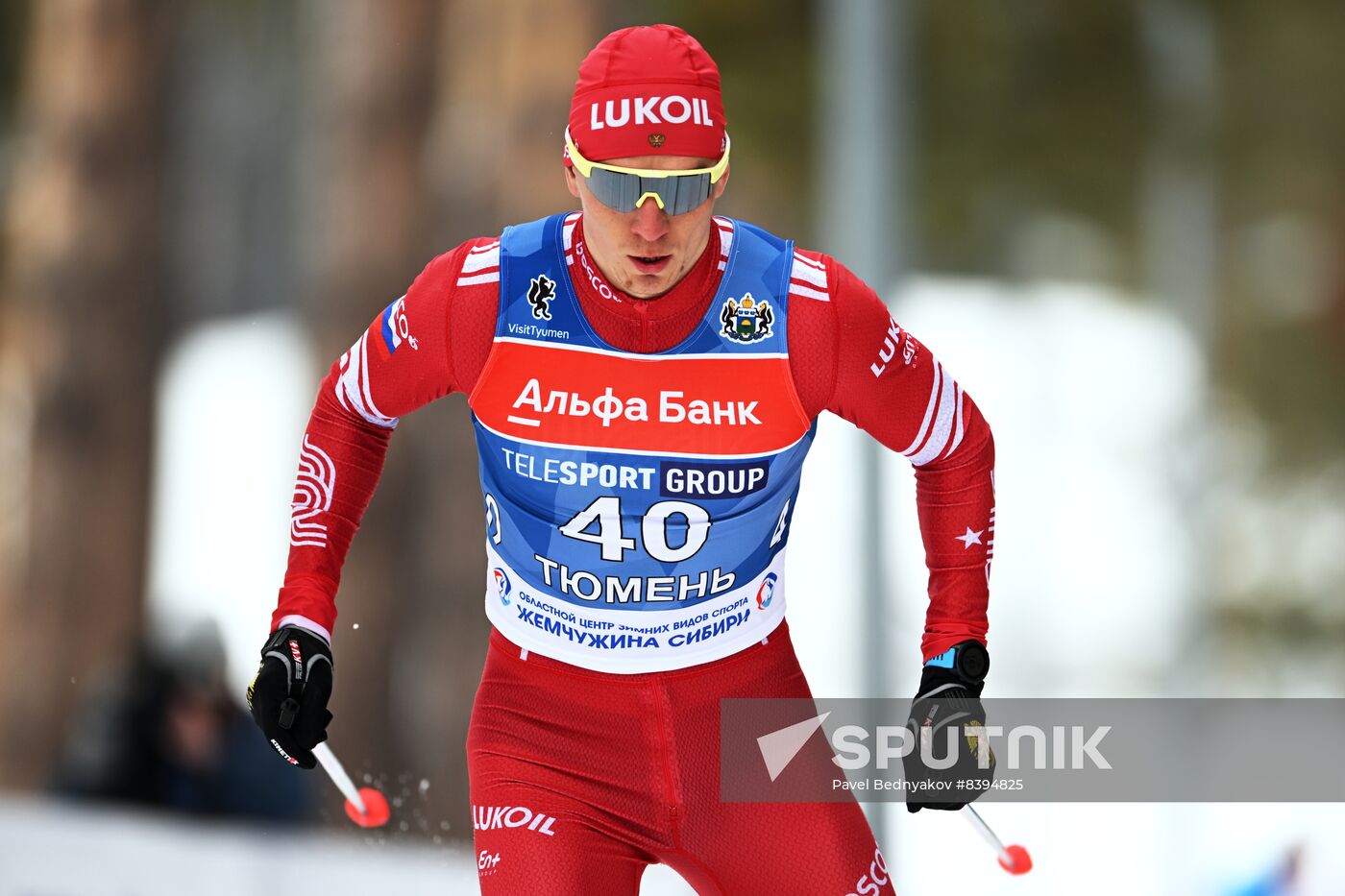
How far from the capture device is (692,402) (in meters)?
2.58

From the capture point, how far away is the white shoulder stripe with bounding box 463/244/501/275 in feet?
8.64

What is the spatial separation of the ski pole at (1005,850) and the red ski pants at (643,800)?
214 mm

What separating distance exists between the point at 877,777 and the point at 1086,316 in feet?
18.0

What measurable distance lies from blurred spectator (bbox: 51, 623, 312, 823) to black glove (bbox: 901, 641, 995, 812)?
10.1ft

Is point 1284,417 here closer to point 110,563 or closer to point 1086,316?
point 1086,316

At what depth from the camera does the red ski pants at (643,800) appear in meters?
2.60

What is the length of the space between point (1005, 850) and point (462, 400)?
10.0ft

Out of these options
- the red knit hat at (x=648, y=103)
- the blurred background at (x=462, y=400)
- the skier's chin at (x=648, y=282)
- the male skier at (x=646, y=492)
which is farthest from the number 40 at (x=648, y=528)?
the blurred background at (x=462, y=400)

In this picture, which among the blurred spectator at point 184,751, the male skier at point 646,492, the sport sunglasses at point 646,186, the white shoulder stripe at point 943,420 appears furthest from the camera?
the blurred spectator at point 184,751

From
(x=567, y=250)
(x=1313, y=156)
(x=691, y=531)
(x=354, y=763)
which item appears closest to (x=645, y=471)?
→ (x=691, y=531)

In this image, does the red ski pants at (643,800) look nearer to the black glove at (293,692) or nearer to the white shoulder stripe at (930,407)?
the black glove at (293,692)

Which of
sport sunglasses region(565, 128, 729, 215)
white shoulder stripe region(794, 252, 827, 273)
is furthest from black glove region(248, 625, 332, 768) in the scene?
white shoulder stripe region(794, 252, 827, 273)

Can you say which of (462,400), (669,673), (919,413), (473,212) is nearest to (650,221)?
(919,413)
